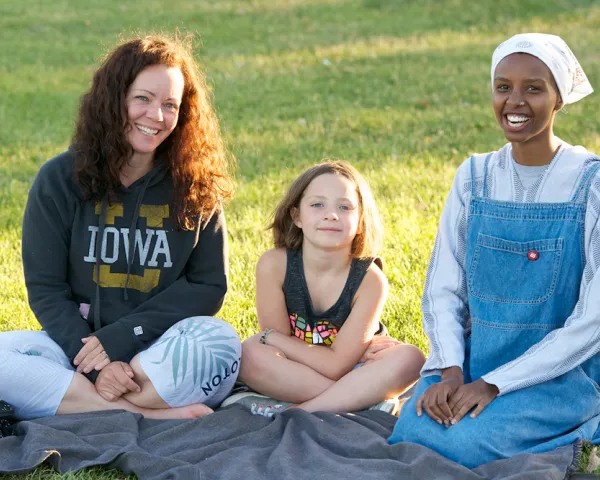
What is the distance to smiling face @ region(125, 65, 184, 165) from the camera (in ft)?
14.1

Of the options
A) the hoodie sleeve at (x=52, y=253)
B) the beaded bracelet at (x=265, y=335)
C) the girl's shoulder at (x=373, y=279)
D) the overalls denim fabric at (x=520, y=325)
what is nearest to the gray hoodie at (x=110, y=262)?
the hoodie sleeve at (x=52, y=253)

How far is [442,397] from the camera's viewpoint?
3889 mm

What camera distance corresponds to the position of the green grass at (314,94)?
662 centimetres

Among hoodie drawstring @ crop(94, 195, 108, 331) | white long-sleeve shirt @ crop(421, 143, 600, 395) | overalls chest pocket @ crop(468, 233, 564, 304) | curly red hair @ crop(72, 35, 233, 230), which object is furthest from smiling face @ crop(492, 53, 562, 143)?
hoodie drawstring @ crop(94, 195, 108, 331)

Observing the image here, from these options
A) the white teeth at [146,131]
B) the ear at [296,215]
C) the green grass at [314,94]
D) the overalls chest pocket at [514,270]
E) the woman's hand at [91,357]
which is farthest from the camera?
the green grass at [314,94]

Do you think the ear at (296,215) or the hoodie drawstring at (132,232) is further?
the ear at (296,215)

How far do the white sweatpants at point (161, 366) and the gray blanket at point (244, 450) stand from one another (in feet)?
0.44

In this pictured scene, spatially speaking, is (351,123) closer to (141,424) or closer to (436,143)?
(436,143)

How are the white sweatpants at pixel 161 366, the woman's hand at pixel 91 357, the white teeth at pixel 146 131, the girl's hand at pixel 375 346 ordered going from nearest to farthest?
the white sweatpants at pixel 161 366, the woman's hand at pixel 91 357, the white teeth at pixel 146 131, the girl's hand at pixel 375 346

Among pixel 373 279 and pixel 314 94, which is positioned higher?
pixel 314 94

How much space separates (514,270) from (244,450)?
1.29 m

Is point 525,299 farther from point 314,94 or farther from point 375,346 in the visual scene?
point 314,94

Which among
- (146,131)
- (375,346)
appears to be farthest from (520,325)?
(146,131)

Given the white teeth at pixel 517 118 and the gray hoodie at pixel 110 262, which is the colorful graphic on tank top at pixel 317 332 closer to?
the gray hoodie at pixel 110 262
